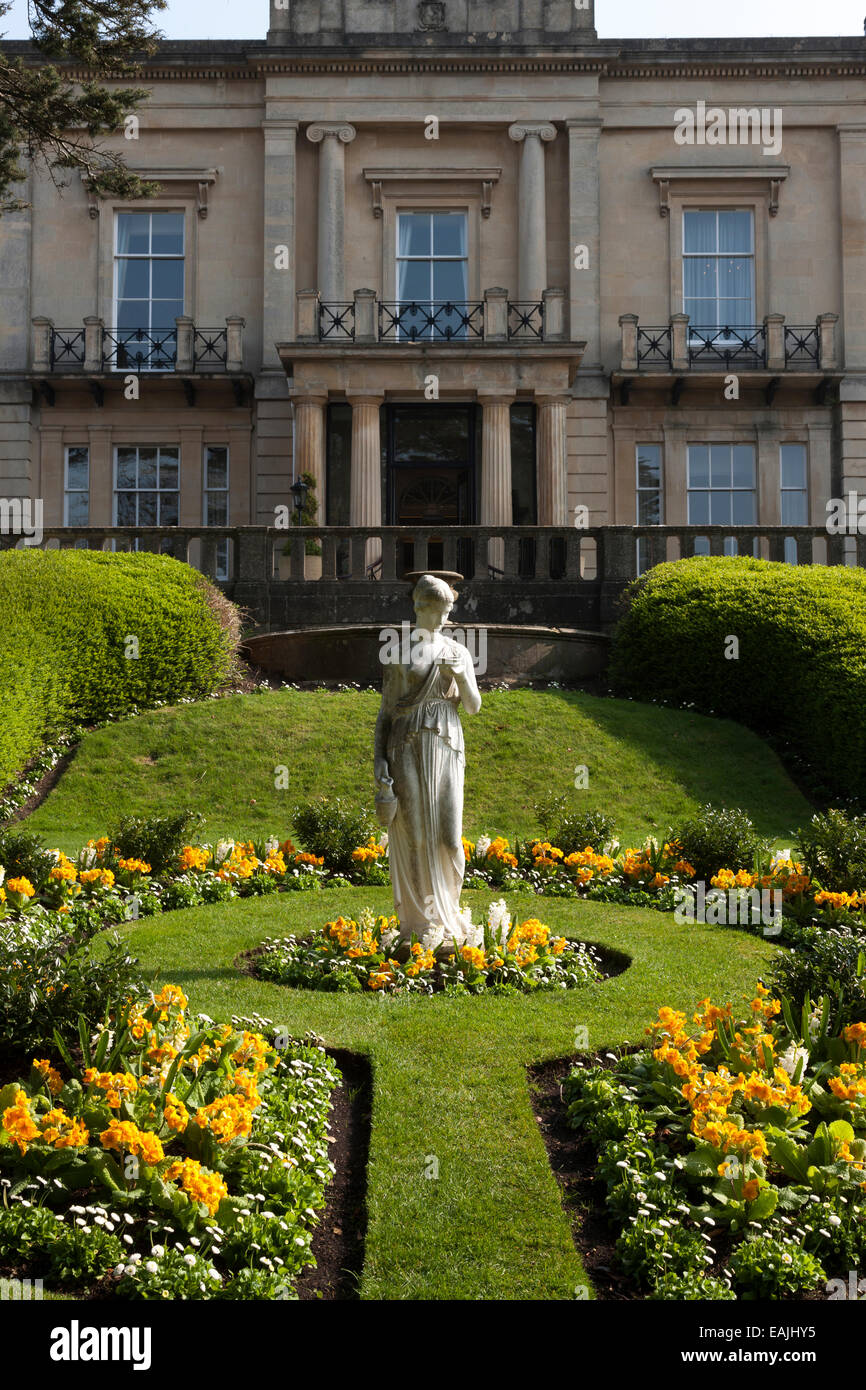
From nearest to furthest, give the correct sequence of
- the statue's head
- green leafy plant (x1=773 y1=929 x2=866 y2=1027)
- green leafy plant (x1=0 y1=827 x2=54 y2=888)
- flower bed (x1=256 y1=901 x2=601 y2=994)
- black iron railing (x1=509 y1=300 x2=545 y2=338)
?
green leafy plant (x1=773 y1=929 x2=866 y2=1027)
flower bed (x1=256 y1=901 x2=601 y2=994)
the statue's head
green leafy plant (x1=0 y1=827 x2=54 y2=888)
black iron railing (x1=509 y1=300 x2=545 y2=338)

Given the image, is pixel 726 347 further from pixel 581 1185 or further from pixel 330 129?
pixel 581 1185

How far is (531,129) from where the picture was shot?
84.3 ft

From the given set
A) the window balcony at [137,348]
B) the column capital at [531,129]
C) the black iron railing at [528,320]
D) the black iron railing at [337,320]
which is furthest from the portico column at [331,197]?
the black iron railing at [528,320]

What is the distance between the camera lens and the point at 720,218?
87.1 ft

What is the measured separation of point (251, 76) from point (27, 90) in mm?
14911

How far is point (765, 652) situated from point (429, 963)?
361 inches

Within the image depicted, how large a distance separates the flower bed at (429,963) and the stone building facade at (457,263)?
1763cm

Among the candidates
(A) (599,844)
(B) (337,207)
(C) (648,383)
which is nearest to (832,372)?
(C) (648,383)

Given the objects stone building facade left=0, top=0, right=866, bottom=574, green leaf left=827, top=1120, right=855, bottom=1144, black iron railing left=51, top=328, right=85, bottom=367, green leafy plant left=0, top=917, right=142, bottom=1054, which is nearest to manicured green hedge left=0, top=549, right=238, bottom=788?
green leafy plant left=0, top=917, right=142, bottom=1054

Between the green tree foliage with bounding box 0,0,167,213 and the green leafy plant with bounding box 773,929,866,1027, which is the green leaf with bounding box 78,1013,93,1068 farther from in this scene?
the green tree foliage with bounding box 0,0,167,213

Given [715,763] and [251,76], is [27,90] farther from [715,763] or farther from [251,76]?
[251,76]

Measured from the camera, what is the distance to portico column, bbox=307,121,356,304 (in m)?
25.6

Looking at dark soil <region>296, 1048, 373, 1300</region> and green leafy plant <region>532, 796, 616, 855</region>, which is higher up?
green leafy plant <region>532, 796, 616, 855</region>

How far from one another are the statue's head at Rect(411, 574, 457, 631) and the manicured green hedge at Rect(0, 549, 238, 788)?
24.0ft
